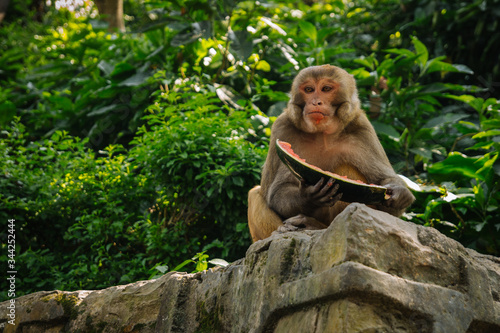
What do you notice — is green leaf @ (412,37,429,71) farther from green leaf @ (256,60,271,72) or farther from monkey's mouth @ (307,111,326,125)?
monkey's mouth @ (307,111,326,125)

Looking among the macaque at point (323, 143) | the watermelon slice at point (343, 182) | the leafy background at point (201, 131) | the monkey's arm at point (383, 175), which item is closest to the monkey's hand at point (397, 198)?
the monkey's arm at point (383, 175)

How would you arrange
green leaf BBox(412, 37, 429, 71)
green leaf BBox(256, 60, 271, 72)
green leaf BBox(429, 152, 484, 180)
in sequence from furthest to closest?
green leaf BBox(256, 60, 271, 72)
green leaf BBox(412, 37, 429, 71)
green leaf BBox(429, 152, 484, 180)

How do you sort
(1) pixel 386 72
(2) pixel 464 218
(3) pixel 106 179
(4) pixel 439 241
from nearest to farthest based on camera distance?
(4) pixel 439 241 → (2) pixel 464 218 → (3) pixel 106 179 → (1) pixel 386 72

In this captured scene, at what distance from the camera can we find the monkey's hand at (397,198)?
118 inches

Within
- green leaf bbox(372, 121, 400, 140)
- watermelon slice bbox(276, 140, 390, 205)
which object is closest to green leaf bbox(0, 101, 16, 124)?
green leaf bbox(372, 121, 400, 140)

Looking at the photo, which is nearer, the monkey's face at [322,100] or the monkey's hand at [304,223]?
the monkey's hand at [304,223]

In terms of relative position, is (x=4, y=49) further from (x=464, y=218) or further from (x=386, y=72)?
(x=464, y=218)

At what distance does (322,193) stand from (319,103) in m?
0.79

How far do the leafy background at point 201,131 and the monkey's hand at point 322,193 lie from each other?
1.20 metres

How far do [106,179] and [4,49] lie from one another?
6.86 metres

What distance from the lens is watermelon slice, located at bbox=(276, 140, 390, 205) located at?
2.64m

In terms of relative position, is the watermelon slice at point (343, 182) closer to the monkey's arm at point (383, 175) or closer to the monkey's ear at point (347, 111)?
the monkey's arm at point (383, 175)

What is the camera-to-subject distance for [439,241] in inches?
87.0

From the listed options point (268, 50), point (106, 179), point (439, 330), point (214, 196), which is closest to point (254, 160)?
point (214, 196)
